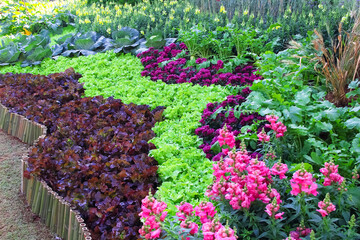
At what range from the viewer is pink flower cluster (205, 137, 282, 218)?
1.83 m

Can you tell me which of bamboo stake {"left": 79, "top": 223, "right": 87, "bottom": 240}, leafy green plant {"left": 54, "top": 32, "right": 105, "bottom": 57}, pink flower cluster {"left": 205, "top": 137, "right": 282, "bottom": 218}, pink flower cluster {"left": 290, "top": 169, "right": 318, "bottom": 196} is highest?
pink flower cluster {"left": 290, "top": 169, "right": 318, "bottom": 196}

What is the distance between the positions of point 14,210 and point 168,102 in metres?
2.11

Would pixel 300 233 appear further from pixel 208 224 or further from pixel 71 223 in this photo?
pixel 71 223

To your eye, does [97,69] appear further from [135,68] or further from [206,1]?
[206,1]

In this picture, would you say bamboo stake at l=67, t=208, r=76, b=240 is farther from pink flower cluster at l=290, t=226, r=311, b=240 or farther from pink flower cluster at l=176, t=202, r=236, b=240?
pink flower cluster at l=290, t=226, r=311, b=240

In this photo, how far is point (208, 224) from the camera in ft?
5.19

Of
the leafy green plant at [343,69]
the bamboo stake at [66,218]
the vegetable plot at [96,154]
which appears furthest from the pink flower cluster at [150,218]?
the leafy green plant at [343,69]

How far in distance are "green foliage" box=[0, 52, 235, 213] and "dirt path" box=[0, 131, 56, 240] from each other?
1182mm

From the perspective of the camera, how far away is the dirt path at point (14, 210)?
297cm

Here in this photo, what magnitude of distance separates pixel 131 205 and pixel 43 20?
8350 millimetres

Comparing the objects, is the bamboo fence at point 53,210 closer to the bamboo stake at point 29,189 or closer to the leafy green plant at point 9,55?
the bamboo stake at point 29,189

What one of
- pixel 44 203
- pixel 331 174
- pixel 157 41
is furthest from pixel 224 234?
pixel 157 41

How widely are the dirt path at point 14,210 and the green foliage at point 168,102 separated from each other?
3.88 ft

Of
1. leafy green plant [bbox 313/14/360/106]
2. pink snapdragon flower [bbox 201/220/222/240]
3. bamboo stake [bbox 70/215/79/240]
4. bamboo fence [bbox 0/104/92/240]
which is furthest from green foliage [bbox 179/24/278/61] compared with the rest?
pink snapdragon flower [bbox 201/220/222/240]
